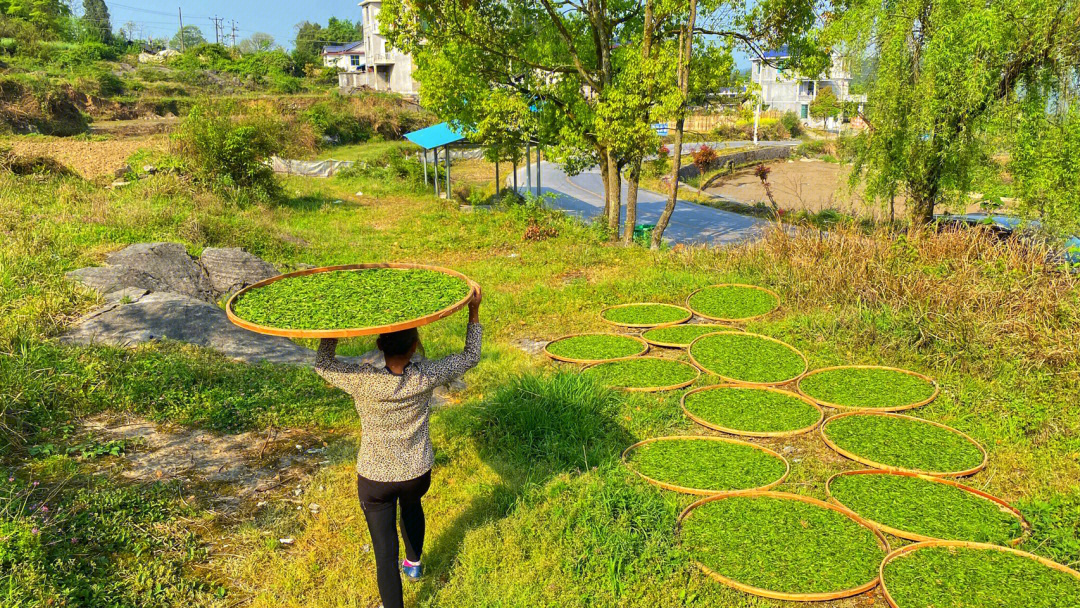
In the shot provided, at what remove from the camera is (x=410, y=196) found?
19.2m

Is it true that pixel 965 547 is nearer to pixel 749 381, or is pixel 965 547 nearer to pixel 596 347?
pixel 749 381

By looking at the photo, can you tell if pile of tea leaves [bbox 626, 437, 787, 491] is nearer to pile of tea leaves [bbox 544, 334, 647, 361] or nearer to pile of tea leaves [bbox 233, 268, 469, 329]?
pile of tea leaves [bbox 544, 334, 647, 361]

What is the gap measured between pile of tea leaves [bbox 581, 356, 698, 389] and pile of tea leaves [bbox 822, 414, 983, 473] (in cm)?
144

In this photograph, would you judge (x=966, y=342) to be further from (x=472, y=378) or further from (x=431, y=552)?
(x=431, y=552)

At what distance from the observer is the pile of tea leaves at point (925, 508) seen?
4102 millimetres

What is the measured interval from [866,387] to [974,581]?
2.70 meters

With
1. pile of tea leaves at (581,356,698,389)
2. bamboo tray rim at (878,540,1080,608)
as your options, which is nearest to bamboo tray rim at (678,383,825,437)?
pile of tea leaves at (581,356,698,389)

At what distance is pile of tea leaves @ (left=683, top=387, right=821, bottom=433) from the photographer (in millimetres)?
5508

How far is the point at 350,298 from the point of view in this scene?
3.72 m

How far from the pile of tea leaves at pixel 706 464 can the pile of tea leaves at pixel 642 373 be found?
106cm

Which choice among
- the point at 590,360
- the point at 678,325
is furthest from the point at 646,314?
the point at 590,360

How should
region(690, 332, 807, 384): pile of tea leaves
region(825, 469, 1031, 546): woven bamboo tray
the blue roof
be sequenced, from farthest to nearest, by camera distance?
the blue roof < region(690, 332, 807, 384): pile of tea leaves < region(825, 469, 1031, 546): woven bamboo tray

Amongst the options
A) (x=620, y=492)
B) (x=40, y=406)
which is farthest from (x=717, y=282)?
(x=40, y=406)

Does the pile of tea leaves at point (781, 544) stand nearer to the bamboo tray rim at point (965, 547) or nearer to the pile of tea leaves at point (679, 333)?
the bamboo tray rim at point (965, 547)
